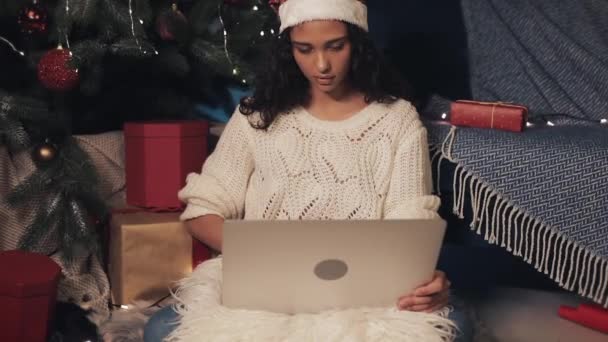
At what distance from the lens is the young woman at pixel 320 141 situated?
1372 mm

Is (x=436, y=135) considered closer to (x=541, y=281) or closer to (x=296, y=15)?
(x=296, y=15)

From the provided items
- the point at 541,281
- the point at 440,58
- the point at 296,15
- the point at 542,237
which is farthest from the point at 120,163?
the point at 541,281

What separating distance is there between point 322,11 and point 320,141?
0.24 m

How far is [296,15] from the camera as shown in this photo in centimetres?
136

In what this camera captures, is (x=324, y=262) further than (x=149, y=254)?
No

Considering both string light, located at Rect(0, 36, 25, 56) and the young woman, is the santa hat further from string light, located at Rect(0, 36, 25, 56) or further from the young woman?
string light, located at Rect(0, 36, 25, 56)

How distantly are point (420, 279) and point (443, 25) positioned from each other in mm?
1020

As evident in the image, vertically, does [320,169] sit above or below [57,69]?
below

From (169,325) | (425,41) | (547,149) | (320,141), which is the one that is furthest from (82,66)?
(547,149)

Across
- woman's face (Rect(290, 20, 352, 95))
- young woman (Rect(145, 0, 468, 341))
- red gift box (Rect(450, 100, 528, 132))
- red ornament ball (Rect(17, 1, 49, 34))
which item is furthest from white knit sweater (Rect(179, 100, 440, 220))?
red ornament ball (Rect(17, 1, 49, 34))

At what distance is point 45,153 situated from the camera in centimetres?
170

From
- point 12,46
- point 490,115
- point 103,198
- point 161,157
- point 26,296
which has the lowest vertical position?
point 26,296

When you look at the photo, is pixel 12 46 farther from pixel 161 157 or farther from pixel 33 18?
pixel 161 157

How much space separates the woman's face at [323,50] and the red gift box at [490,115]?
14.7 inches
